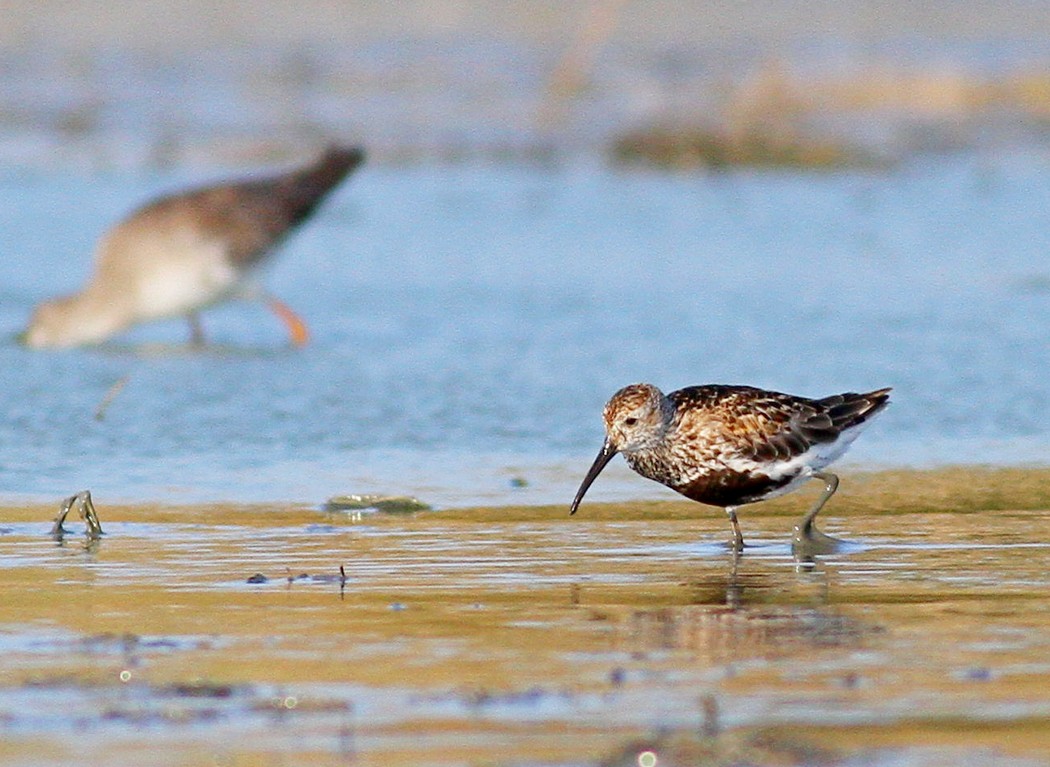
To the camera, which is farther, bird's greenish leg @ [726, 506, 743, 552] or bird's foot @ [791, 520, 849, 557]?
bird's greenish leg @ [726, 506, 743, 552]

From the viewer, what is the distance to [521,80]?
2422 cm

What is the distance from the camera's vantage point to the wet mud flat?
4965 mm

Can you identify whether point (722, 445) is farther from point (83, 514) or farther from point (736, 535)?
point (83, 514)

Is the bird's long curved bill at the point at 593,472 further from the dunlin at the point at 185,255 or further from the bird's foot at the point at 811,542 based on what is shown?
the dunlin at the point at 185,255

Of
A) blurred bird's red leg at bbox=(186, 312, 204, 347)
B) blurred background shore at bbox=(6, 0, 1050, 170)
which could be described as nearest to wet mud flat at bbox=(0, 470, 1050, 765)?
blurred bird's red leg at bbox=(186, 312, 204, 347)

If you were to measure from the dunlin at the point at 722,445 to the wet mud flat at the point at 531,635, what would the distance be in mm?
200

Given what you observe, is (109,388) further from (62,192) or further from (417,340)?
(62,192)

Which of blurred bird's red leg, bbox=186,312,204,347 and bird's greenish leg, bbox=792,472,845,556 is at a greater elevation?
blurred bird's red leg, bbox=186,312,204,347

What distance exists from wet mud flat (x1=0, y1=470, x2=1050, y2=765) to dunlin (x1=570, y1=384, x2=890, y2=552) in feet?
0.66

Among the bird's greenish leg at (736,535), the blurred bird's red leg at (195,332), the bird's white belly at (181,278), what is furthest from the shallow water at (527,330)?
the bird's greenish leg at (736,535)

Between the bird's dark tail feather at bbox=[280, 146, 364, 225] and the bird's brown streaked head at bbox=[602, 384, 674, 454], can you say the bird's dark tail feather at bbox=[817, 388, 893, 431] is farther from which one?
the bird's dark tail feather at bbox=[280, 146, 364, 225]

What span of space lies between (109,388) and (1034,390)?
4.68 m

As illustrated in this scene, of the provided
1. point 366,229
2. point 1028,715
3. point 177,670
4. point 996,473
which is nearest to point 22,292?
point 366,229

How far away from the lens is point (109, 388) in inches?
430
